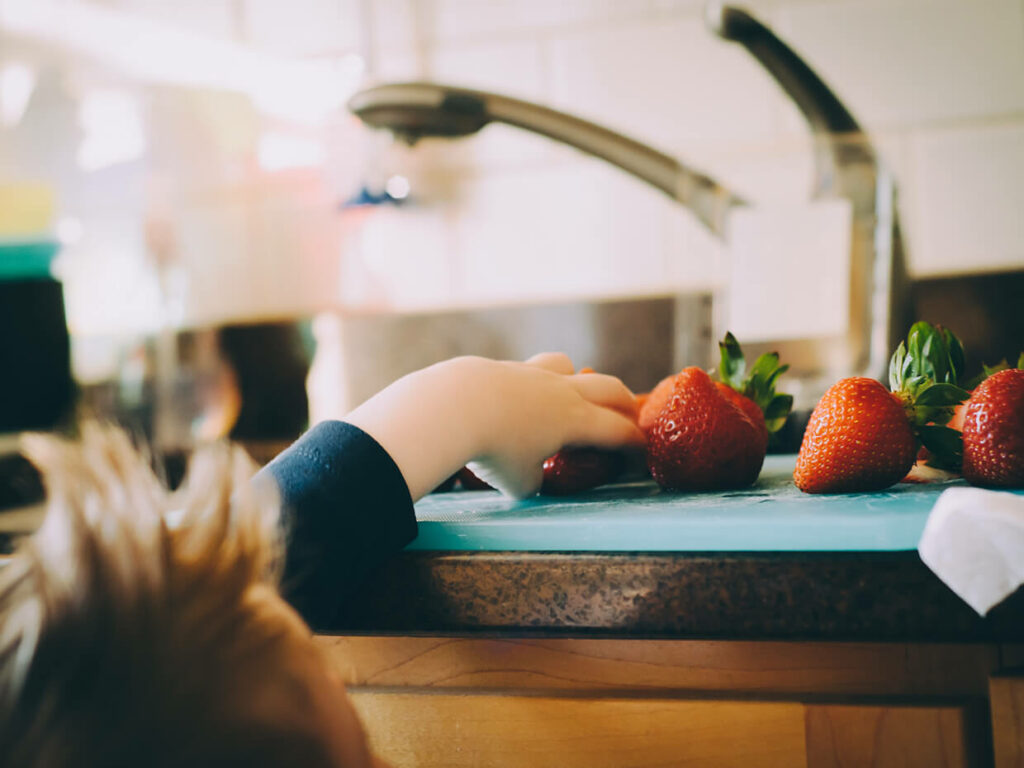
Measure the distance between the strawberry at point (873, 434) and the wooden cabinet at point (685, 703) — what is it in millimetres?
95

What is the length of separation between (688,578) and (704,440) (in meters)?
0.12

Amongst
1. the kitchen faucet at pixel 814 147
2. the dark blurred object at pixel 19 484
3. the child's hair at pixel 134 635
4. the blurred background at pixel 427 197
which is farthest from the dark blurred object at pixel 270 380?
the child's hair at pixel 134 635

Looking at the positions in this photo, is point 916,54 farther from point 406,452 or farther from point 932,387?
point 406,452

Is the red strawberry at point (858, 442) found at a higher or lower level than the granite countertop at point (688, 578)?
higher

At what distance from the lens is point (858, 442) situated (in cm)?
39

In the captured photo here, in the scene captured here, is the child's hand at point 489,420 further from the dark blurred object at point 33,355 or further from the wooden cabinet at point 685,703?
the dark blurred object at point 33,355

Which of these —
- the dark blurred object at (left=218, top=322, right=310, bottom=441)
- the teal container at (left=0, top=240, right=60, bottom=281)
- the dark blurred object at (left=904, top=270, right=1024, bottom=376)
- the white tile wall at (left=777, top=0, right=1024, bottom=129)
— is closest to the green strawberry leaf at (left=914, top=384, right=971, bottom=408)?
the dark blurred object at (left=904, top=270, right=1024, bottom=376)

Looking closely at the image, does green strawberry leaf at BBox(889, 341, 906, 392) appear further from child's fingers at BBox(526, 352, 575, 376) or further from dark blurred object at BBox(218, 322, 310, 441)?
dark blurred object at BBox(218, 322, 310, 441)

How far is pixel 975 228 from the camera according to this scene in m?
0.99

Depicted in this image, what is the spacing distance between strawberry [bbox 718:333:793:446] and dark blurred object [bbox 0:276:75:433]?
120 centimetres

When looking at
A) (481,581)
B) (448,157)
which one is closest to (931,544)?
(481,581)

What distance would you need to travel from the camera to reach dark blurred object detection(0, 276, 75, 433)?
4.19ft

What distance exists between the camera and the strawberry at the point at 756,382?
1.66 feet

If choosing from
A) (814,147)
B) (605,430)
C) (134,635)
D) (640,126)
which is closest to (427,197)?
(640,126)
